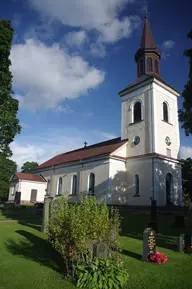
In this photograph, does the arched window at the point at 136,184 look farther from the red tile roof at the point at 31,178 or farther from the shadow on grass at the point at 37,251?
the red tile roof at the point at 31,178

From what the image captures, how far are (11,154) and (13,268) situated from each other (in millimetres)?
18165

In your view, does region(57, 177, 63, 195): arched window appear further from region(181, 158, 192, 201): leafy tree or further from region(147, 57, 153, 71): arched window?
region(181, 158, 192, 201): leafy tree

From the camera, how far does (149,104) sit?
26328mm

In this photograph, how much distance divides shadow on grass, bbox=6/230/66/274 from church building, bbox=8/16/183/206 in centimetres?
1450

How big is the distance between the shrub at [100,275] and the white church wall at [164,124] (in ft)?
64.2

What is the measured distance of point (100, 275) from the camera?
18.7ft

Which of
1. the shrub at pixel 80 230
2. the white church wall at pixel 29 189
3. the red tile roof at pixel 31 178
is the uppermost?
the red tile roof at pixel 31 178

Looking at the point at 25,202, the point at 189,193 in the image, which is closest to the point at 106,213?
the point at 25,202

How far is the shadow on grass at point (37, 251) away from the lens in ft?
25.4

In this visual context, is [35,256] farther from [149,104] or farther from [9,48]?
[149,104]

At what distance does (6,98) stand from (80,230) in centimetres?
1848

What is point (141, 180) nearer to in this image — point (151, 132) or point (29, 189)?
point (151, 132)

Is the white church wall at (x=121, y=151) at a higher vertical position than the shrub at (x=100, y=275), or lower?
higher

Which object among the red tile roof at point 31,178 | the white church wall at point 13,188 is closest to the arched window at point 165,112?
the red tile roof at point 31,178
